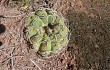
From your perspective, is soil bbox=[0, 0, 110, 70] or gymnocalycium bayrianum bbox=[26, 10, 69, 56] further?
soil bbox=[0, 0, 110, 70]

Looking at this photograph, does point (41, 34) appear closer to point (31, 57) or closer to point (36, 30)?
point (36, 30)

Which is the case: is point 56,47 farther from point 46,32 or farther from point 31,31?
point 31,31

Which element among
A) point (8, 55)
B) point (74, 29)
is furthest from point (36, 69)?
point (74, 29)

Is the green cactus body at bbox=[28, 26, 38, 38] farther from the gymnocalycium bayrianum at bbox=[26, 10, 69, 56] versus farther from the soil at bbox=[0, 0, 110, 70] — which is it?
the soil at bbox=[0, 0, 110, 70]

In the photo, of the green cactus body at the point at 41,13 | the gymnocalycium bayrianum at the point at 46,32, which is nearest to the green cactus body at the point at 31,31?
the gymnocalycium bayrianum at the point at 46,32

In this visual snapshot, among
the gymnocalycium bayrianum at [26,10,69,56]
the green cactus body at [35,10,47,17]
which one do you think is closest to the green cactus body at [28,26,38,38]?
the gymnocalycium bayrianum at [26,10,69,56]

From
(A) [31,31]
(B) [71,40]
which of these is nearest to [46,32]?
(A) [31,31]
